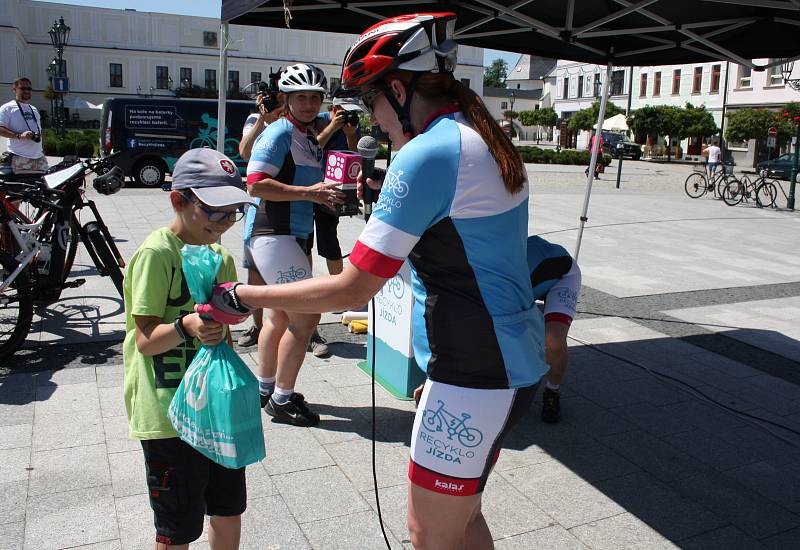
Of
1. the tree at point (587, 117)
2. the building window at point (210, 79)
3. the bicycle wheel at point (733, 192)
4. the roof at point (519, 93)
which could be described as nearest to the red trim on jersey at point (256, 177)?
the bicycle wheel at point (733, 192)

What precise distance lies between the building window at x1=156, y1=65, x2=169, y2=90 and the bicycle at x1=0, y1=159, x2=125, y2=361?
71.1 metres

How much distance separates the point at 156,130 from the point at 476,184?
A: 18.0 m

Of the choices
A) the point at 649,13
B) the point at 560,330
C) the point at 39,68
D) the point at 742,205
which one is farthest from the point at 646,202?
the point at 39,68

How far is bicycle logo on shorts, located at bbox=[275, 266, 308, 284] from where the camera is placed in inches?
165

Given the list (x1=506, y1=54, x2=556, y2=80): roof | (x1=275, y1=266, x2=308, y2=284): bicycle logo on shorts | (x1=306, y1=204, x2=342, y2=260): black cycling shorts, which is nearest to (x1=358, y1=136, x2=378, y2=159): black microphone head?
(x1=275, y1=266, x2=308, y2=284): bicycle logo on shorts

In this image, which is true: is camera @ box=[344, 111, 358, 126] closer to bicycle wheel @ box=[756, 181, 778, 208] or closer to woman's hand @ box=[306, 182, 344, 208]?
woman's hand @ box=[306, 182, 344, 208]

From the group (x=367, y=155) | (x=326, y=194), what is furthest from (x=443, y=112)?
(x=326, y=194)

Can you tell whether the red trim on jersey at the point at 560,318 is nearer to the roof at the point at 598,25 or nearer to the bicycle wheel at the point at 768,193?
the roof at the point at 598,25

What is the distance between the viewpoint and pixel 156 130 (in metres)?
18.3

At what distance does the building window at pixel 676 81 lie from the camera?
175 feet

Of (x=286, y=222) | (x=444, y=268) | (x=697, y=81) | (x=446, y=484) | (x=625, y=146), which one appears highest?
(x=697, y=81)

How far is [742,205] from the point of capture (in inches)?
731

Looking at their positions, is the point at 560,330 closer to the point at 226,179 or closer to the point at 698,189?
the point at 226,179

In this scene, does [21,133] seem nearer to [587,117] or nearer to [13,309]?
[13,309]
